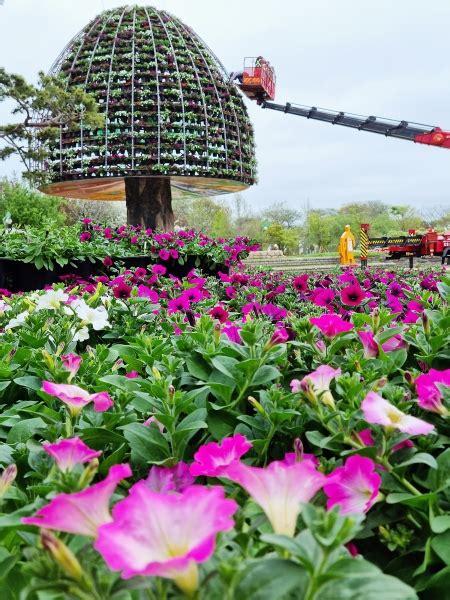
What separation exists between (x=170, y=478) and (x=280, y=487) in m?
0.29

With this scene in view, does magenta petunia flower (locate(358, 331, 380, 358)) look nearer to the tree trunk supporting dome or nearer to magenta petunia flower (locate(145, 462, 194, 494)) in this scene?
magenta petunia flower (locate(145, 462, 194, 494))

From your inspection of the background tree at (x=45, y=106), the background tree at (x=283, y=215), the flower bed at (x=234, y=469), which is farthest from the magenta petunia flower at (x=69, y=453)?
the background tree at (x=283, y=215)

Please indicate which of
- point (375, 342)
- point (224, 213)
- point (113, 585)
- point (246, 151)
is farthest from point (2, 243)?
point (224, 213)

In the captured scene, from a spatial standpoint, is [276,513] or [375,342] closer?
[276,513]

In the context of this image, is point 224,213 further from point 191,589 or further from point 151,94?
point 191,589

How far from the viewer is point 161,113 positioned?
9773mm

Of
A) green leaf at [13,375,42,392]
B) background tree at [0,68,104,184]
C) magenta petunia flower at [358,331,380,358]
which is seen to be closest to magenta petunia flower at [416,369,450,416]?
magenta petunia flower at [358,331,380,358]

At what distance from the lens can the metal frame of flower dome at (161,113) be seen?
9.72 metres

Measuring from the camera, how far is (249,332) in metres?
1.12

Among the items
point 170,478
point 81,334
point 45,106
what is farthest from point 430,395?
point 45,106

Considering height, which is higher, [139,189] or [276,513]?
[139,189]

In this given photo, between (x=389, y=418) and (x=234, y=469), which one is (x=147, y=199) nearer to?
(x=389, y=418)

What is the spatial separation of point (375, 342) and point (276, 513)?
76 centimetres

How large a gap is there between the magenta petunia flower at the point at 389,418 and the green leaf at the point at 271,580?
0.94 feet
